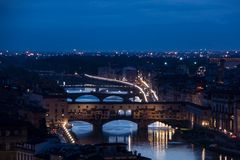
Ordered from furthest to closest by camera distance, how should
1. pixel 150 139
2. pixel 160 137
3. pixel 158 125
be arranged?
pixel 158 125, pixel 160 137, pixel 150 139

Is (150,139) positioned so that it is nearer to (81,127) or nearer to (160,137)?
(160,137)

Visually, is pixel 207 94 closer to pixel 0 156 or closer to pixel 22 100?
pixel 22 100

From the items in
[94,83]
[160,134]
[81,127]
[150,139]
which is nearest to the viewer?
[150,139]

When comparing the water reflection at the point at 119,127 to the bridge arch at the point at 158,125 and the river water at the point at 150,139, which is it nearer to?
the river water at the point at 150,139

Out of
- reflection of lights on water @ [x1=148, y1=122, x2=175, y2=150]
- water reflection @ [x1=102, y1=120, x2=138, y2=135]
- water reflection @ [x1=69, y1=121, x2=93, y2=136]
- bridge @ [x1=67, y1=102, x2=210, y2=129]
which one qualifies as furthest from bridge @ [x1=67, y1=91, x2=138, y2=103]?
reflection of lights on water @ [x1=148, y1=122, x2=175, y2=150]

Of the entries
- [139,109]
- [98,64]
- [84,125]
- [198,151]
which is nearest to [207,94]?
[139,109]

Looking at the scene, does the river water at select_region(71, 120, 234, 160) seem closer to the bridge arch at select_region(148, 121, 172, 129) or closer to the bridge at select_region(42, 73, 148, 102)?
the bridge arch at select_region(148, 121, 172, 129)

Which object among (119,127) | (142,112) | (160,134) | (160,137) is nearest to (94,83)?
(142,112)
